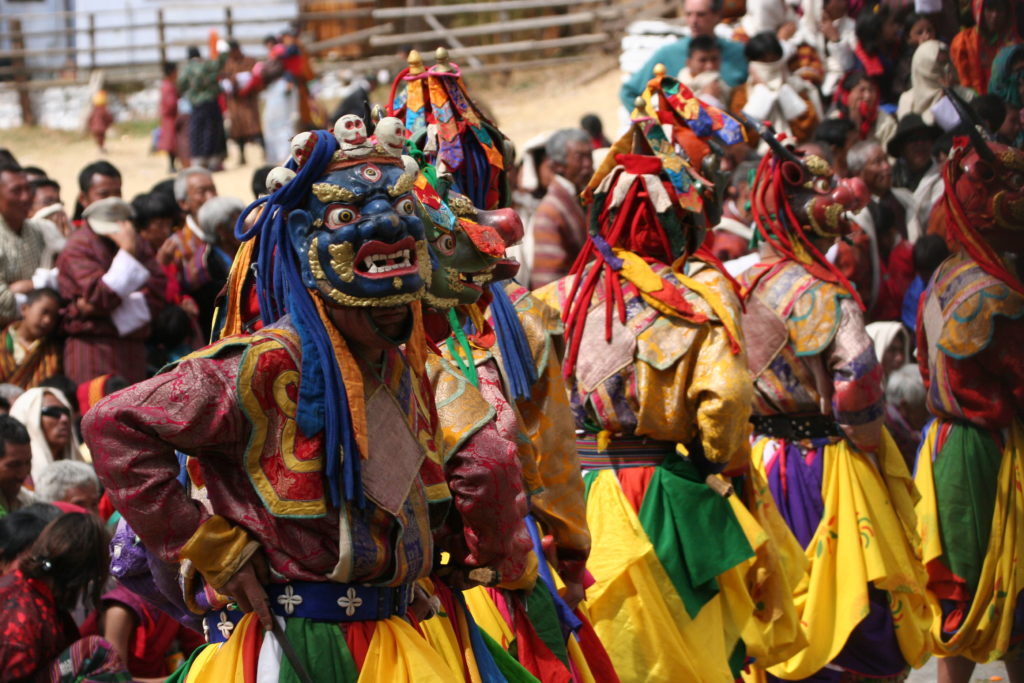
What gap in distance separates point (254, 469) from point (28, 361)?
18.7ft

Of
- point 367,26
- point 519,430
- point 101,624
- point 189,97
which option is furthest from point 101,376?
point 367,26

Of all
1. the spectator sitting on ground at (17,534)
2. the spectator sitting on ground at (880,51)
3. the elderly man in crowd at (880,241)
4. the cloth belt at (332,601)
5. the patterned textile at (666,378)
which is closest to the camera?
the cloth belt at (332,601)

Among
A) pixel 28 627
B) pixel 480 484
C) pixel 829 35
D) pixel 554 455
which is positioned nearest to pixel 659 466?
pixel 554 455

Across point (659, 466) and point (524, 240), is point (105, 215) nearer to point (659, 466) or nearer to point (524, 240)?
point (524, 240)

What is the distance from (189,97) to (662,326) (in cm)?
1825

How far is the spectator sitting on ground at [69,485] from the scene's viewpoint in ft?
21.3

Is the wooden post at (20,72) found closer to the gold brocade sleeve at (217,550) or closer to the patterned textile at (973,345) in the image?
the patterned textile at (973,345)

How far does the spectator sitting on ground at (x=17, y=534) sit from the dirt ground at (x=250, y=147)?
1576cm

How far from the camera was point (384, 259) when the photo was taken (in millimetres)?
3551

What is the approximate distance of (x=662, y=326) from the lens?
19.2 feet

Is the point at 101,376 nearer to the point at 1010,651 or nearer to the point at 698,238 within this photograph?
the point at 698,238

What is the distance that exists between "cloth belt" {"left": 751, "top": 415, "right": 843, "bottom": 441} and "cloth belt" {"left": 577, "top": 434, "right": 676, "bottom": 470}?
118 centimetres

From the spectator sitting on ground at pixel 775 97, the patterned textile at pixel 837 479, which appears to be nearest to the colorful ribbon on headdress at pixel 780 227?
the patterned textile at pixel 837 479

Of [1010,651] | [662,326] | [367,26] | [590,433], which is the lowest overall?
[367,26]
